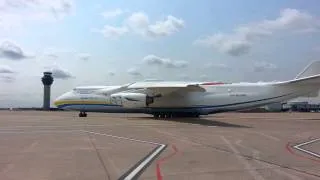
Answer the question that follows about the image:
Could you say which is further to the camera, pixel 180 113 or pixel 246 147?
pixel 180 113

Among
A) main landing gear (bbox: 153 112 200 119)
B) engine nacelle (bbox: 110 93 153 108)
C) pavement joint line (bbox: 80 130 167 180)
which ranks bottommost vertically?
pavement joint line (bbox: 80 130 167 180)

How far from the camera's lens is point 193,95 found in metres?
41.7

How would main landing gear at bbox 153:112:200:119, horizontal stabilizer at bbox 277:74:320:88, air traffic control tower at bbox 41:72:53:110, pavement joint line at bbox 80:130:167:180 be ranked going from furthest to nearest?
air traffic control tower at bbox 41:72:53:110 < main landing gear at bbox 153:112:200:119 < horizontal stabilizer at bbox 277:74:320:88 < pavement joint line at bbox 80:130:167:180

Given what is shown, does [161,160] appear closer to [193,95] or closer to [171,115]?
[193,95]

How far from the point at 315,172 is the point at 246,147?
587 centimetres

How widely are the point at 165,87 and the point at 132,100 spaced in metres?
3.69

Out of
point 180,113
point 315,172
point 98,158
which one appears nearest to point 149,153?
point 98,158

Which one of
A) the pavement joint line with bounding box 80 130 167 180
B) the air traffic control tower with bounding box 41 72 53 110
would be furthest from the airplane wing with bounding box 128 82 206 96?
the air traffic control tower with bounding box 41 72 53 110

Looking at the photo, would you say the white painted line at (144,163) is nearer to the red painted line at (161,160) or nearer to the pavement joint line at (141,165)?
the pavement joint line at (141,165)

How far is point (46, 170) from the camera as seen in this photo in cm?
1009

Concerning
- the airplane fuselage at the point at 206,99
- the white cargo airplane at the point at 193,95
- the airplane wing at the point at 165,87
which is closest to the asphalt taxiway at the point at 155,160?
the airplane wing at the point at 165,87

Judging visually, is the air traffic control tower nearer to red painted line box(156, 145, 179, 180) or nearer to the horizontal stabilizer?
the horizontal stabilizer

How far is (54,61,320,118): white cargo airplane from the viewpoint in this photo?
3950 cm

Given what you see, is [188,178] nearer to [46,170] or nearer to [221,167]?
[221,167]
